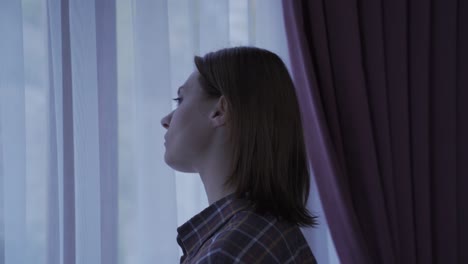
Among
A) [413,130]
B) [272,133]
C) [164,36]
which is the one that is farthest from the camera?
[413,130]

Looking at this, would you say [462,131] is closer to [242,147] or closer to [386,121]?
[386,121]

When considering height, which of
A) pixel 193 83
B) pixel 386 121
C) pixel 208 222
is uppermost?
pixel 193 83

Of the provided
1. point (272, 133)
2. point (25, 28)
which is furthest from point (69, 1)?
point (272, 133)

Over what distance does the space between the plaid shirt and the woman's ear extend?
0.45ft

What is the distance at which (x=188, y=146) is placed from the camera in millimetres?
812

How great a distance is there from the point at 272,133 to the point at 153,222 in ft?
1.66

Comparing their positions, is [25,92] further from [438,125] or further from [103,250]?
[438,125]

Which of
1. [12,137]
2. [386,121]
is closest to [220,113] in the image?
[12,137]

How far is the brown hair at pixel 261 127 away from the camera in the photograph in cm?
76

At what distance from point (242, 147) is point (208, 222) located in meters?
0.14

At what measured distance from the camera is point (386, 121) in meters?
1.31

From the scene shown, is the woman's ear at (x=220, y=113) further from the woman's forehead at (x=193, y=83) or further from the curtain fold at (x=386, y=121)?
the curtain fold at (x=386, y=121)

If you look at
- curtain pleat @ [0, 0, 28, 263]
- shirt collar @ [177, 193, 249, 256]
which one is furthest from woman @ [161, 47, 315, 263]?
curtain pleat @ [0, 0, 28, 263]

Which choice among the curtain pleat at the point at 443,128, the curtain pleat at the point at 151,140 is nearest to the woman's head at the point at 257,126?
the curtain pleat at the point at 151,140
